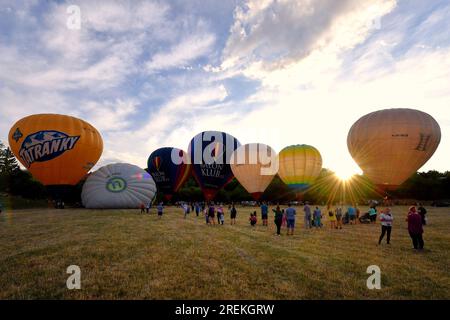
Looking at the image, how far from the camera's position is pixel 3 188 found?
58.4m

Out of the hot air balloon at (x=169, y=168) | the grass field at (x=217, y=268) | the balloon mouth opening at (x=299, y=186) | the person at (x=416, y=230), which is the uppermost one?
the hot air balloon at (x=169, y=168)

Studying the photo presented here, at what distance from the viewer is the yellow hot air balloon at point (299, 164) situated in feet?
131

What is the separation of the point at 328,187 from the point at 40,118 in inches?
2585

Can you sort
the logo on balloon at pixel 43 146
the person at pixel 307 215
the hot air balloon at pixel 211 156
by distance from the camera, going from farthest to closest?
1. the hot air balloon at pixel 211 156
2. the logo on balloon at pixel 43 146
3. the person at pixel 307 215

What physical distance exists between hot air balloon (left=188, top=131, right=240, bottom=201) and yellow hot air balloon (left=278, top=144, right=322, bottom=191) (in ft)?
29.8

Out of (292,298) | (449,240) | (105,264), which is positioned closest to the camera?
(292,298)

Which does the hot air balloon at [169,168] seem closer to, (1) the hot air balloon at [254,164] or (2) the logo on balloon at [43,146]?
(1) the hot air balloon at [254,164]

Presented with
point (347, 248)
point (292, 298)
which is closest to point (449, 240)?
→ point (347, 248)

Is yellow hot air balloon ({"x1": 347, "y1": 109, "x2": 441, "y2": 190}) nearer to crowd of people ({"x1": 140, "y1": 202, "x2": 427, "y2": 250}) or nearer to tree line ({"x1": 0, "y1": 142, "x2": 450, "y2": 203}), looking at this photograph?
crowd of people ({"x1": 140, "y1": 202, "x2": 427, "y2": 250})

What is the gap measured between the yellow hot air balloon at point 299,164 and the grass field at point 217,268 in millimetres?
28572

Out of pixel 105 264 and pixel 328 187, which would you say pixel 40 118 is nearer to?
pixel 105 264

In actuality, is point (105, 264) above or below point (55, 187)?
below

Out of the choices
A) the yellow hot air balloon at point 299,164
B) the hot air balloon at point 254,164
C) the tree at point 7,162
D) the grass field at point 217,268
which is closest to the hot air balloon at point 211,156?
the hot air balloon at point 254,164

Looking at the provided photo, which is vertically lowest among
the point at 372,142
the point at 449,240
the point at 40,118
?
the point at 449,240
